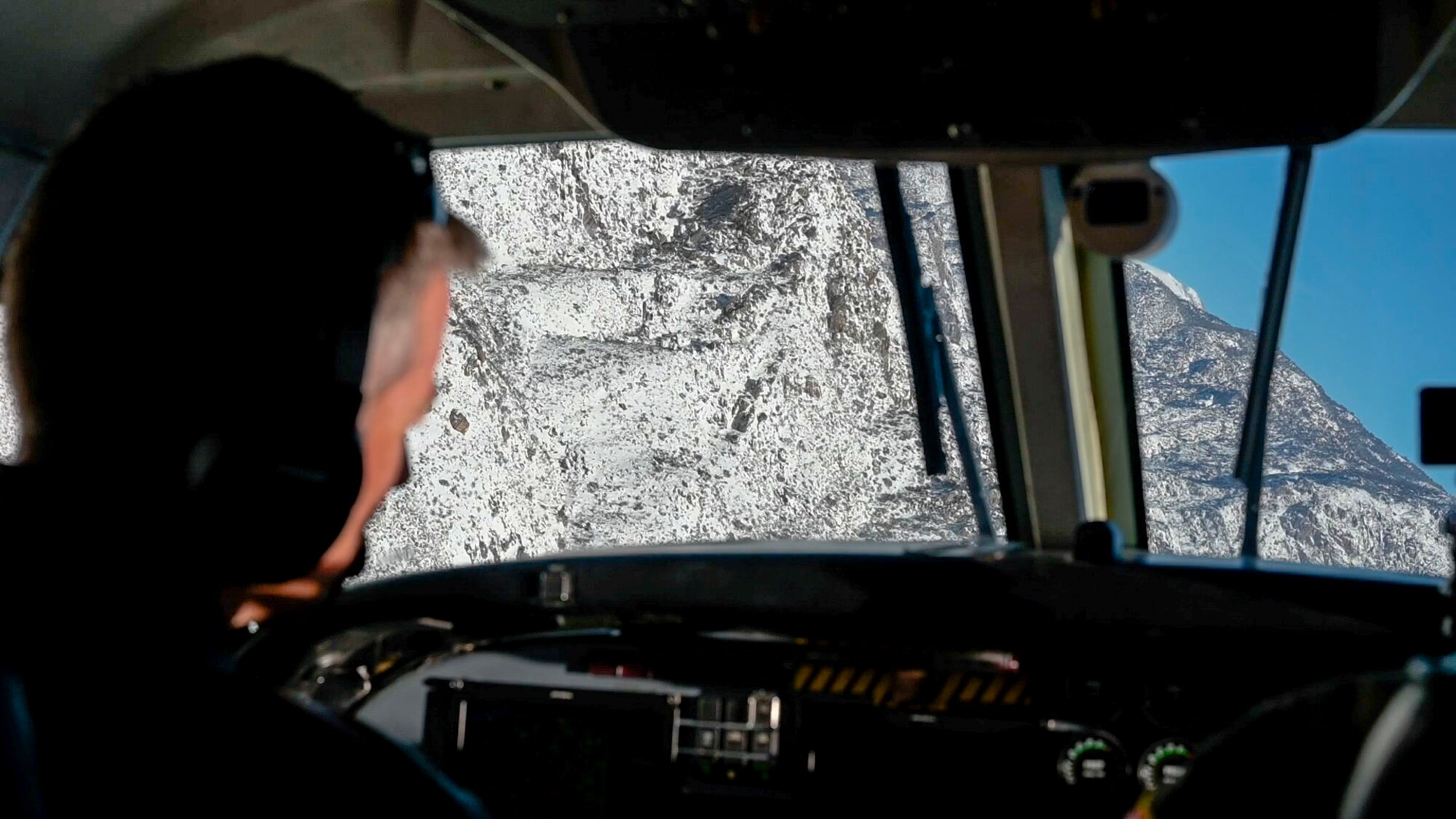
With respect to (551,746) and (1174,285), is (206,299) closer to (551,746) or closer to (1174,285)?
(551,746)

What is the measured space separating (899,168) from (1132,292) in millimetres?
512

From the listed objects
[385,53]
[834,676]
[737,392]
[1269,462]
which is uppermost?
[385,53]

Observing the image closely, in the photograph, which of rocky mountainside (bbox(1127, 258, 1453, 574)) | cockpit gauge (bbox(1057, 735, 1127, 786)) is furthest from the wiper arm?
cockpit gauge (bbox(1057, 735, 1127, 786))

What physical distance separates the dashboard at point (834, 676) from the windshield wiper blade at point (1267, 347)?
31cm

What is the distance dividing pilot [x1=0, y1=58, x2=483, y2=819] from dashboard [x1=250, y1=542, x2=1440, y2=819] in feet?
3.75

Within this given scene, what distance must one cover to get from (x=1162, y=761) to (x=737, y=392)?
1.39 metres

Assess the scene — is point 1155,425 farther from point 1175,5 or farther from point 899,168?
point 1175,5

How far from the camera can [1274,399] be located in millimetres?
2301

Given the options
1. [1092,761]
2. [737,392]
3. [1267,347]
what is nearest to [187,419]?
[1092,761]

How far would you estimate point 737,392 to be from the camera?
312 centimetres

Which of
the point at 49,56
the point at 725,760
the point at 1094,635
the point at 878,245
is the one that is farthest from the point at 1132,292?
the point at 49,56

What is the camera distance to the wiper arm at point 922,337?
2432 mm

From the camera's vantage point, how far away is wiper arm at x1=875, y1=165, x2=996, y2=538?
243 cm

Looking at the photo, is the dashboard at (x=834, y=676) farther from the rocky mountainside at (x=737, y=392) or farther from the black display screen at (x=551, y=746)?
the rocky mountainside at (x=737, y=392)
